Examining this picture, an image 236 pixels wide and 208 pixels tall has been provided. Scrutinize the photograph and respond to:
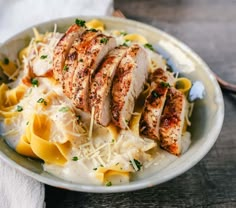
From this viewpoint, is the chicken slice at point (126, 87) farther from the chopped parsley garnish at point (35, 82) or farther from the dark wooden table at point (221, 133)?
the chopped parsley garnish at point (35, 82)

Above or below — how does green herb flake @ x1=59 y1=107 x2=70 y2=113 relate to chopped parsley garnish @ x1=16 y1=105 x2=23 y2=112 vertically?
above

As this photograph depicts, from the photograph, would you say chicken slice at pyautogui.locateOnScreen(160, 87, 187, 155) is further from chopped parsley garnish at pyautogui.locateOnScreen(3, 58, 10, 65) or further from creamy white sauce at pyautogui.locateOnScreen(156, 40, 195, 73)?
chopped parsley garnish at pyautogui.locateOnScreen(3, 58, 10, 65)

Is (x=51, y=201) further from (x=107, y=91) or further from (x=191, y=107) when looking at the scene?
(x=191, y=107)

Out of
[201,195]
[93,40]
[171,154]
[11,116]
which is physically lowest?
[201,195]

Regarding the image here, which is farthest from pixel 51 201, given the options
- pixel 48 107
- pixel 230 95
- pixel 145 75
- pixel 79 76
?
pixel 230 95

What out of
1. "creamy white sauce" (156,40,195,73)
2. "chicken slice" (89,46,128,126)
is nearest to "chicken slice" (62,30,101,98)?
"chicken slice" (89,46,128,126)

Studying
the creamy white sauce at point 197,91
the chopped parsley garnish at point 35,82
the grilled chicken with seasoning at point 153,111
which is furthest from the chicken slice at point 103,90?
the creamy white sauce at point 197,91
